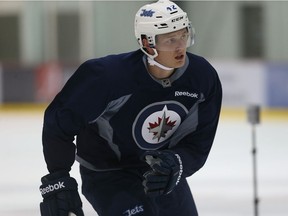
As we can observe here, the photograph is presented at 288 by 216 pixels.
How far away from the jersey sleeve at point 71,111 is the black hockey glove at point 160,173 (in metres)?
0.24

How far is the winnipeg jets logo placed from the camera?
2.76 m

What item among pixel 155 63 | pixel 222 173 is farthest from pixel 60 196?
pixel 222 173

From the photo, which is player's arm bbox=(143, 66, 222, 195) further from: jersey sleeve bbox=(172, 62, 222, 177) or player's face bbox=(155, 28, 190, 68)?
player's face bbox=(155, 28, 190, 68)

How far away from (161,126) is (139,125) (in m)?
0.09

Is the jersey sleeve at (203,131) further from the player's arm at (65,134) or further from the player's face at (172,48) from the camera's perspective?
the player's arm at (65,134)

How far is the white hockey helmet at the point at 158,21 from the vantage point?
2.67 metres

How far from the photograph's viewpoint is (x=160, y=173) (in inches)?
101

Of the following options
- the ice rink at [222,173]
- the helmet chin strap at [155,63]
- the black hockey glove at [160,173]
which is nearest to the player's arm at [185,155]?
the black hockey glove at [160,173]

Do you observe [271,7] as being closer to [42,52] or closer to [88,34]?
[88,34]

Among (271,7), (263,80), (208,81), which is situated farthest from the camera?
(271,7)

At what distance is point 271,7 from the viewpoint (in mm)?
12484

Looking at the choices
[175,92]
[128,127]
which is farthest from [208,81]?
[128,127]

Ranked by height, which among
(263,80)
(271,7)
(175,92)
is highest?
(175,92)

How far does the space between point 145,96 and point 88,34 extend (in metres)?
11.0
